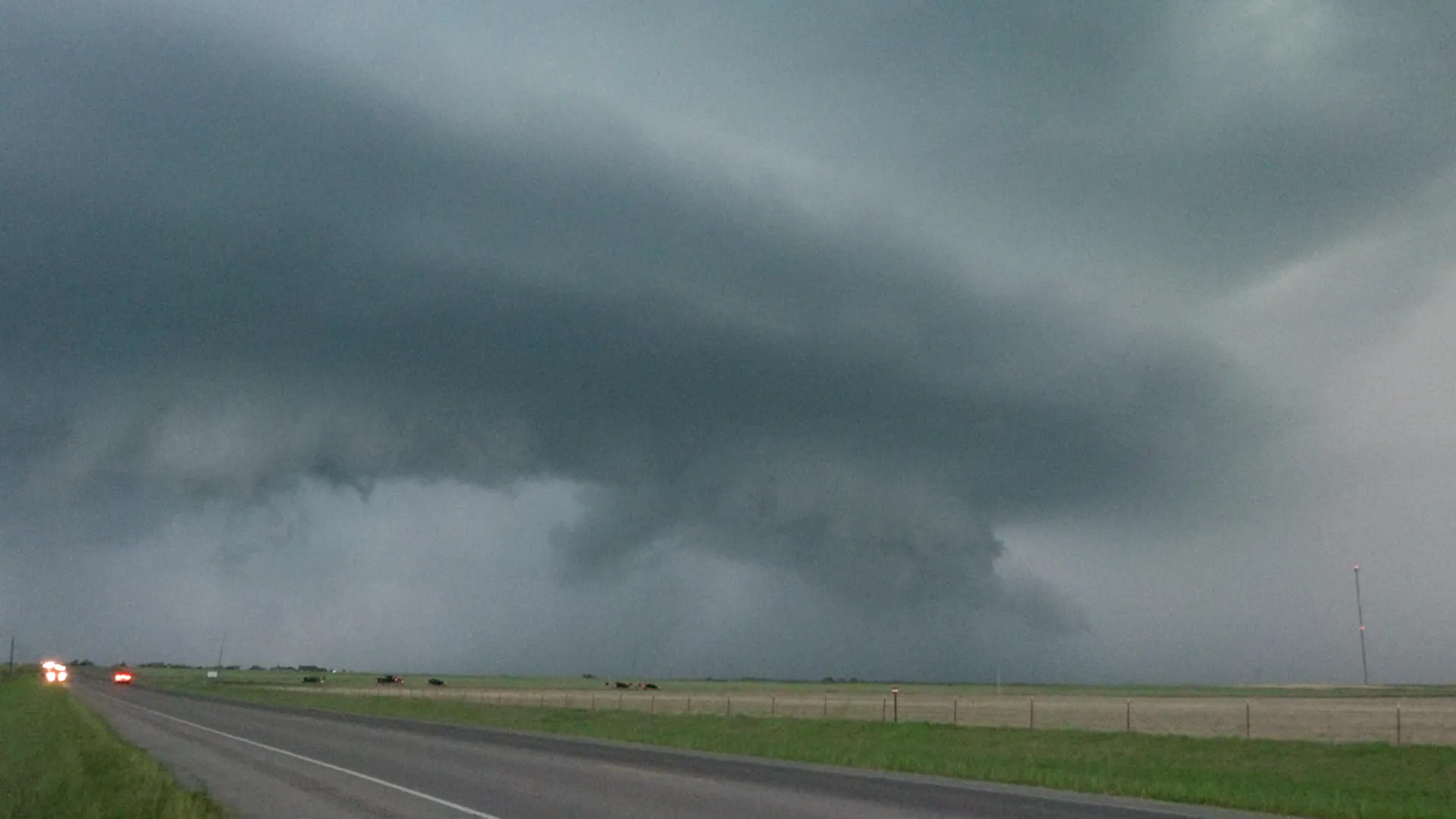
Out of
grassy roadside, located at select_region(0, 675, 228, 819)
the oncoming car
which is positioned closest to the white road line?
grassy roadside, located at select_region(0, 675, 228, 819)

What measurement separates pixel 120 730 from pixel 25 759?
17.8 m

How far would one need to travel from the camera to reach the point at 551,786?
27.5 metres

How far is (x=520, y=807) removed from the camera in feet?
74.2

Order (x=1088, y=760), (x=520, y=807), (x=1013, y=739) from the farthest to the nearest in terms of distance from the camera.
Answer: (x=1013, y=739)
(x=1088, y=760)
(x=520, y=807)

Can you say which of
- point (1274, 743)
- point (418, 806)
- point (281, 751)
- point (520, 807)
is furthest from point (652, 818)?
point (1274, 743)

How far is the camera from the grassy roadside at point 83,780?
22922 millimetres

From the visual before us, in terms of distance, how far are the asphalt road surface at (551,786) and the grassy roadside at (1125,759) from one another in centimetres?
287

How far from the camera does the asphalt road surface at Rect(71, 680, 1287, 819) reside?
74.9 ft

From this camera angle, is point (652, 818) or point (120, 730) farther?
point (120, 730)

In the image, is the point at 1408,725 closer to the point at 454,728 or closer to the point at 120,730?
the point at 454,728

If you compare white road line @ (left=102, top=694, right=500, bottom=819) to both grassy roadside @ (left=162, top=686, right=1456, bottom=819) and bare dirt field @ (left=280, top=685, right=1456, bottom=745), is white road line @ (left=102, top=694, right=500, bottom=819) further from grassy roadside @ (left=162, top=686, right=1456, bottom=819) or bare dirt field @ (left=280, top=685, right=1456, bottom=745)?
bare dirt field @ (left=280, top=685, right=1456, bottom=745)

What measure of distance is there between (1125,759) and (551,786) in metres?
23.6

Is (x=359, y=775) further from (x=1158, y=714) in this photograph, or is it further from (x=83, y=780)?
(x=1158, y=714)

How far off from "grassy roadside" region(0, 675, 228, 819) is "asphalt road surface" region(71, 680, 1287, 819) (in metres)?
0.96
